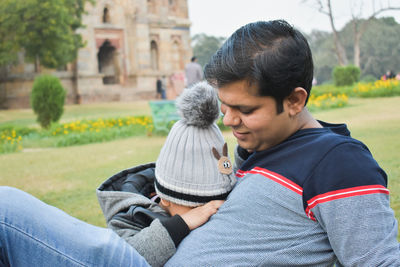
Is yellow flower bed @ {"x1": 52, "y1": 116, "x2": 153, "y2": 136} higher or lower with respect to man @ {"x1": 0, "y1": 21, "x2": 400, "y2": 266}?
lower

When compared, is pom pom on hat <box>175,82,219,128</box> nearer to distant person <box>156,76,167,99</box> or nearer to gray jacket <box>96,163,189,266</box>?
gray jacket <box>96,163,189,266</box>

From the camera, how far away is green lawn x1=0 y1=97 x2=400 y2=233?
4.10 meters

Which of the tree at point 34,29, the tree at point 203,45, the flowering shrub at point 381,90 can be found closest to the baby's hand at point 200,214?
the tree at point 34,29

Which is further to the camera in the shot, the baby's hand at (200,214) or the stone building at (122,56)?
the stone building at (122,56)

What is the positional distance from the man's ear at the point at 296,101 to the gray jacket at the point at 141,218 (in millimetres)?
538

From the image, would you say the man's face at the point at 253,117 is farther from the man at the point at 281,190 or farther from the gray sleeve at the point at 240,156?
the gray sleeve at the point at 240,156

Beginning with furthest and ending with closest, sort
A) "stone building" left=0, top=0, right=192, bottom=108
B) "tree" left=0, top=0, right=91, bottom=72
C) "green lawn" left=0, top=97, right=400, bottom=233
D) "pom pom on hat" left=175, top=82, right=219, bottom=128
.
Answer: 1. "stone building" left=0, top=0, right=192, bottom=108
2. "tree" left=0, top=0, right=91, bottom=72
3. "green lawn" left=0, top=97, right=400, bottom=233
4. "pom pom on hat" left=175, top=82, right=219, bottom=128

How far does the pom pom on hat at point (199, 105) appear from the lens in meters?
1.50

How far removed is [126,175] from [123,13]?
24361 millimetres

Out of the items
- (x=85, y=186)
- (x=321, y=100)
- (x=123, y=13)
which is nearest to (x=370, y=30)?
(x=123, y=13)

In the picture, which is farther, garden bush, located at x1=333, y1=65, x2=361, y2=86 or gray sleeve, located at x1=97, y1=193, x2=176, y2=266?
garden bush, located at x1=333, y1=65, x2=361, y2=86

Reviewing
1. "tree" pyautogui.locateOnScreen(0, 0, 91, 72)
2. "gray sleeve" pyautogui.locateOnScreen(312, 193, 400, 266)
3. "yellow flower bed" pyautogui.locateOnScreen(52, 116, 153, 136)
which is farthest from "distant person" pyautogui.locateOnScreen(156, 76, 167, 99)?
"gray sleeve" pyautogui.locateOnScreen(312, 193, 400, 266)

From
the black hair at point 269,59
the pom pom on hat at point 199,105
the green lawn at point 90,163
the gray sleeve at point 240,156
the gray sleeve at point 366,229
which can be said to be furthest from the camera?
the green lawn at point 90,163

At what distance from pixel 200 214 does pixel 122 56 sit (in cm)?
2412
